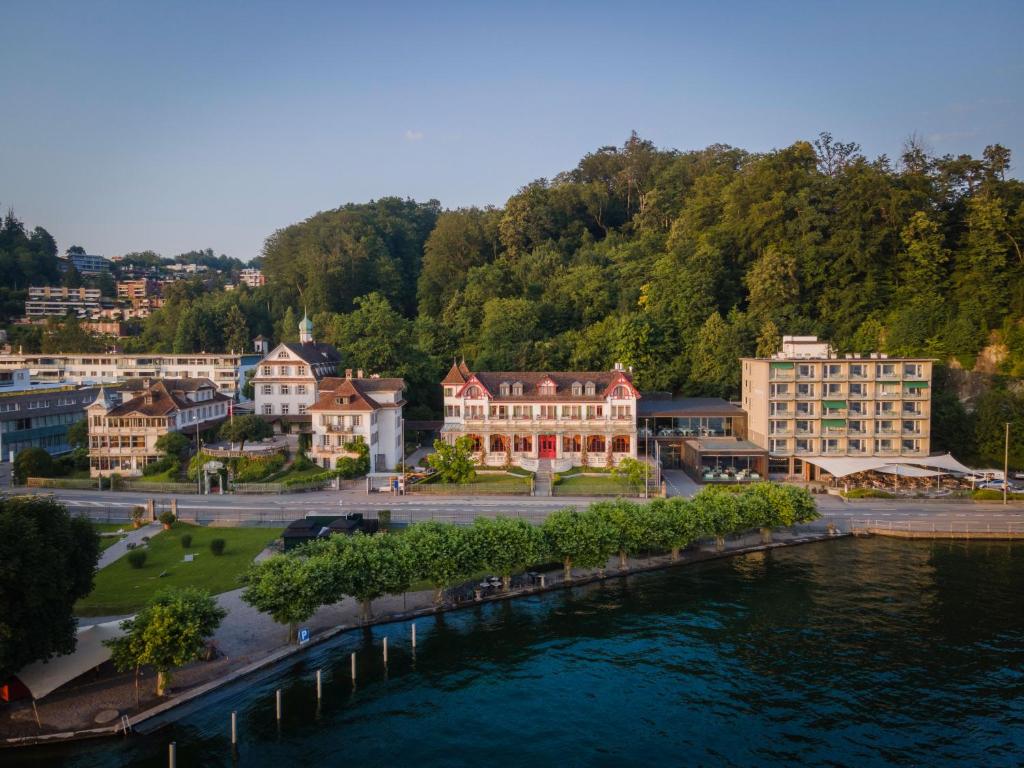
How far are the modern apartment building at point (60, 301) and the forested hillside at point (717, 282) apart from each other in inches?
1794

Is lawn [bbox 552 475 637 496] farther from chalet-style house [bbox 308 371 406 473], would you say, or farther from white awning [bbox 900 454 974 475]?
white awning [bbox 900 454 974 475]

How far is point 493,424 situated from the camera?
6494 cm

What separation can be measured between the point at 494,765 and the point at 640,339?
56548 mm

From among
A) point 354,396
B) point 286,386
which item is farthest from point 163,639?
point 286,386

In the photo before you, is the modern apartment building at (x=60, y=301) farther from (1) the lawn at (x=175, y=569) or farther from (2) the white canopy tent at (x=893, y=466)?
(2) the white canopy tent at (x=893, y=466)

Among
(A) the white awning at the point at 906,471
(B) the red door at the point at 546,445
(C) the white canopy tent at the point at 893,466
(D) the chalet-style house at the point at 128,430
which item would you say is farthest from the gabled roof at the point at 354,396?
(A) the white awning at the point at 906,471

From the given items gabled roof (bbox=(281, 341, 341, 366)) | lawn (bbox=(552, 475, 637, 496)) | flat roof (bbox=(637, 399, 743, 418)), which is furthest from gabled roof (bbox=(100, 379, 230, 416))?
flat roof (bbox=(637, 399, 743, 418))

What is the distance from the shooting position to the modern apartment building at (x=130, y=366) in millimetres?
99000

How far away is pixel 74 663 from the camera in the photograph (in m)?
27.5

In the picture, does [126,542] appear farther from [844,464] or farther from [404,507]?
[844,464]

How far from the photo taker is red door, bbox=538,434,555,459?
2547 inches

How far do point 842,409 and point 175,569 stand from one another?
52.3m

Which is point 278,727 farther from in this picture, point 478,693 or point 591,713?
point 591,713

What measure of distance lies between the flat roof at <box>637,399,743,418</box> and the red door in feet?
27.8
